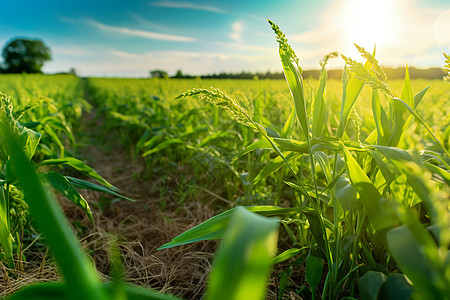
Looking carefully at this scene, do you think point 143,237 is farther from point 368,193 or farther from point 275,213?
point 368,193

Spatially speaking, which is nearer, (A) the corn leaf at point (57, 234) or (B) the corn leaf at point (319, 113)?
(A) the corn leaf at point (57, 234)

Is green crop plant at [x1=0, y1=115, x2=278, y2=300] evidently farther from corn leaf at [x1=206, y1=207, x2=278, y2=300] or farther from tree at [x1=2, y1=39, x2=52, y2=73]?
tree at [x1=2, y1=39, x2=52, y2=73]

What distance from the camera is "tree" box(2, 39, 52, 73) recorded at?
6284 centimetres

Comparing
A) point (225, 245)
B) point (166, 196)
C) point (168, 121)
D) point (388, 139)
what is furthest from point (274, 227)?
point (168, 121)

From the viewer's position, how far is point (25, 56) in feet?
215

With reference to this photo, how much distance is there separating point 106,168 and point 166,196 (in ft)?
4.40

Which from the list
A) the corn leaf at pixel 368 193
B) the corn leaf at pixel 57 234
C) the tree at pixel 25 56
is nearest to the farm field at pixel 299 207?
the corn leaf at pixel 368 193

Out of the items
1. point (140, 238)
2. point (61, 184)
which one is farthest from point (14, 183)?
point (140, 238)

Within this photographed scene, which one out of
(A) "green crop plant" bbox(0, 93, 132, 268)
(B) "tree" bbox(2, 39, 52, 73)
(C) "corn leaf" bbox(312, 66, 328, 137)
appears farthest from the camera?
(B) "tree" bbox(2, 39, 52, 73)

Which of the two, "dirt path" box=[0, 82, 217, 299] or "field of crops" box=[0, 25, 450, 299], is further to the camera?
"dirt path" box=[0, 82, 217, 299]

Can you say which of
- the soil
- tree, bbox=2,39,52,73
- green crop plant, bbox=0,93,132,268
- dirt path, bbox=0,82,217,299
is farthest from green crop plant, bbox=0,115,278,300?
tree, bbox=2,39,52,73

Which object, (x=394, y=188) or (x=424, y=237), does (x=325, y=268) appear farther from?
(x=424, y=237)

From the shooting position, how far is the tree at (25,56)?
6284 centimetres

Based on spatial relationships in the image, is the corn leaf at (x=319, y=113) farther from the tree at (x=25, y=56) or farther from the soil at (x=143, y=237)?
the tree at (x=25, y=56)
